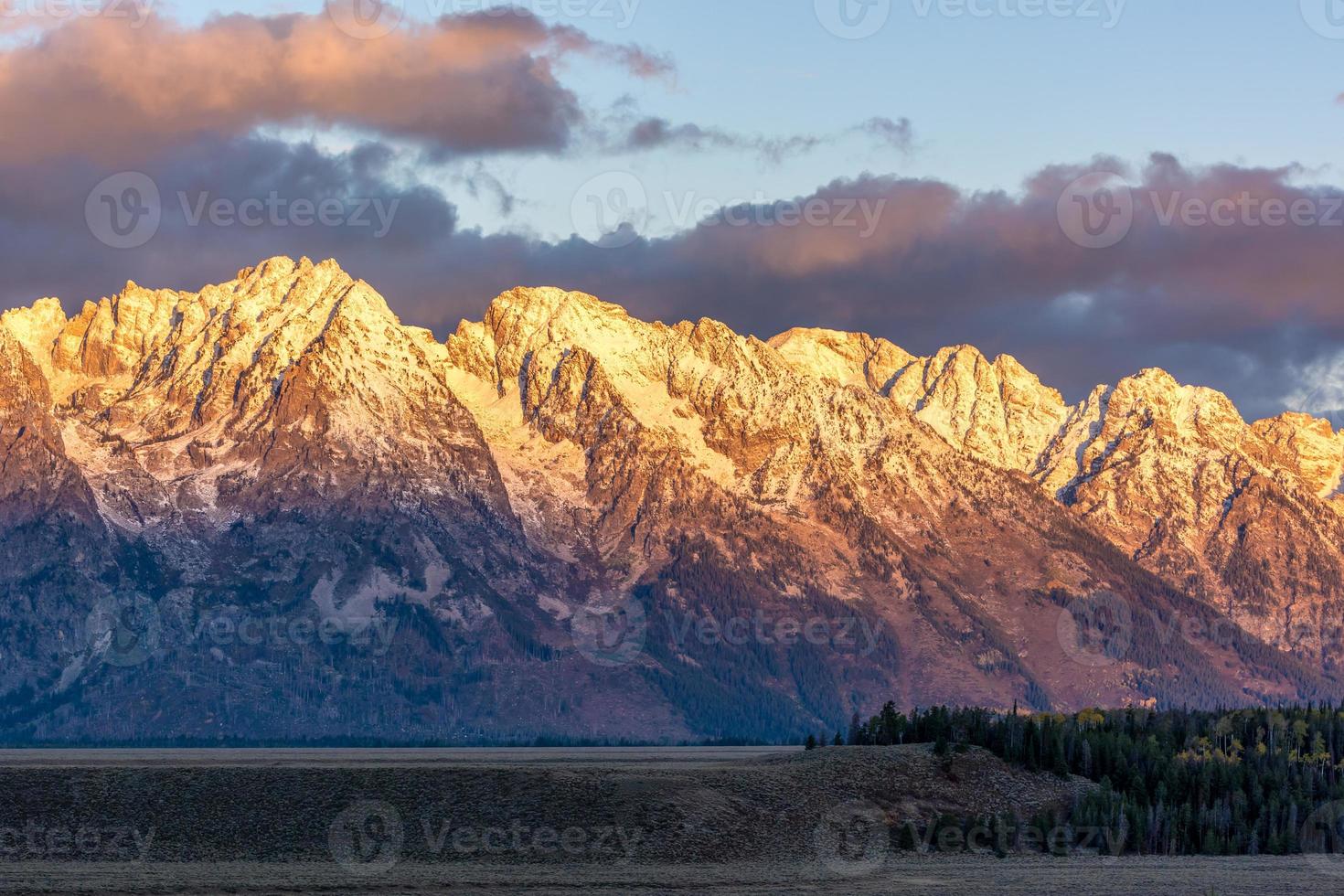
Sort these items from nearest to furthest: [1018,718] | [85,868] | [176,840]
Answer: [85,868]
[176,840]
[1018,718]

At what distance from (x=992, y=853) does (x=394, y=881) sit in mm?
45734

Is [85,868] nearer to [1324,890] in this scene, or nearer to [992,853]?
[992,853]

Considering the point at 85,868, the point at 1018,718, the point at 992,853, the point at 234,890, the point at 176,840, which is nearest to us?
the point at 234,890

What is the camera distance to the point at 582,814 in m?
141

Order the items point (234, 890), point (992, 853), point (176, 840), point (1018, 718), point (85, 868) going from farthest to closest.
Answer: point (1018, 718) → point (992, 853) → point (176, 840) → point (85, 868) → point (234, 890)

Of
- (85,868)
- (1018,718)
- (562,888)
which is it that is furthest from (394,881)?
(1018,718)

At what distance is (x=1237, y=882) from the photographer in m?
127

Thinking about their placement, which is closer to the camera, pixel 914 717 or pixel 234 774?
pixel 234 774

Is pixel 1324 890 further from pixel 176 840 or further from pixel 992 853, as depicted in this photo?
pixel 176 840

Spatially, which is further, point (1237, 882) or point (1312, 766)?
point (1312, 766)

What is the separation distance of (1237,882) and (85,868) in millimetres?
69087

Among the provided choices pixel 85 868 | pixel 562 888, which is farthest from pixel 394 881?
pixel 85 868

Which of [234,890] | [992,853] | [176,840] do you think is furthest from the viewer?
[992,853]

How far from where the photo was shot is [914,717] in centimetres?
19800
